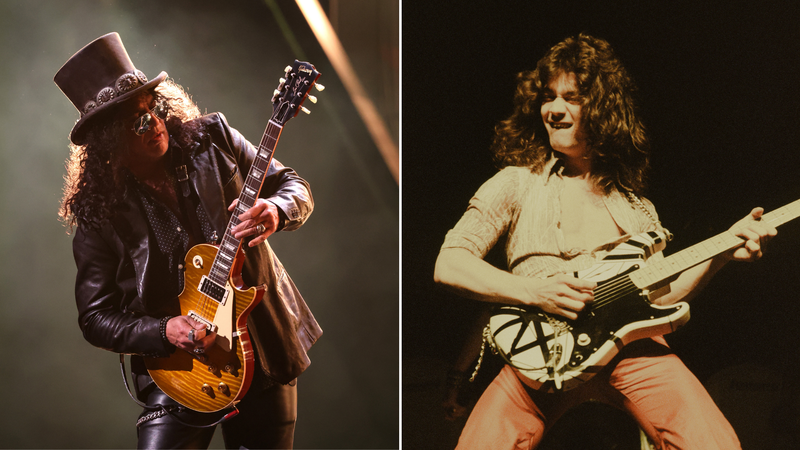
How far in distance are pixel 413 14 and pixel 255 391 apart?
1799 mm

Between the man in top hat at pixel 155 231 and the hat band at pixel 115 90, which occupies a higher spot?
the hat band at pixel 115 90

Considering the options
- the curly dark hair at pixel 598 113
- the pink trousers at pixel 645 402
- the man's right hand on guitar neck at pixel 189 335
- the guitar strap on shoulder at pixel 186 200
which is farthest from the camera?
the curly dark hair at pixel 598 113

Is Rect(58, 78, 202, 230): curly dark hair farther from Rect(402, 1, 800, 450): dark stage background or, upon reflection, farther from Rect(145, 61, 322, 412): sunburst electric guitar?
Rect(402, 1, 800, 450): dark stage background

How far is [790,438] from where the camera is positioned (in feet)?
6.56

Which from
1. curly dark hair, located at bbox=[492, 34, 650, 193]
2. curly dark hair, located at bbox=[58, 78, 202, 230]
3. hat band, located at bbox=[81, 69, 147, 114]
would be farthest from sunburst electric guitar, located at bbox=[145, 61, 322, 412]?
curly dark hair, located at bbox=[492, 34, 650, 193]

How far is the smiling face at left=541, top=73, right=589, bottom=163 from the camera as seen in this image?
213cm

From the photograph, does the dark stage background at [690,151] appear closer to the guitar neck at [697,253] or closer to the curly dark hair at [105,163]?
the guitar neck at [697,253]

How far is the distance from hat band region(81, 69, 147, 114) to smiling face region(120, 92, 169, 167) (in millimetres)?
45

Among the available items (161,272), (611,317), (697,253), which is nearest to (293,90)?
(161,272)

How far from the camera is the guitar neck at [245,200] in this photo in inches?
70.6

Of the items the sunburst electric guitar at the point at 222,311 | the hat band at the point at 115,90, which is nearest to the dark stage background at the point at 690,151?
the sunburst electric guitar at the point at 222,311

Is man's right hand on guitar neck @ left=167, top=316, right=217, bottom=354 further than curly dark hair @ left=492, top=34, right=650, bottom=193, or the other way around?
curly dark hair @ left=492, top=34, right=650, bottom=193

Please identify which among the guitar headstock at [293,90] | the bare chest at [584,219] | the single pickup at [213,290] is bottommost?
the bare chest at [584,219]

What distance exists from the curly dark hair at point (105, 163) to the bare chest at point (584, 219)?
1.55 meters
